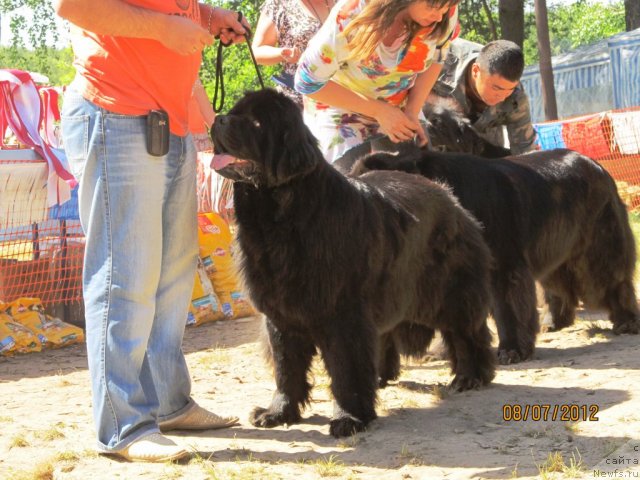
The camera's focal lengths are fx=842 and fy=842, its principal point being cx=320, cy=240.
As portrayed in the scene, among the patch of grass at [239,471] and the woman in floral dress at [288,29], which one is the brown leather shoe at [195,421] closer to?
the patch of grass at [239,471]

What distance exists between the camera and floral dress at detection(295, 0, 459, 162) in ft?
12.8

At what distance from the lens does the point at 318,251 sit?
3.26 m

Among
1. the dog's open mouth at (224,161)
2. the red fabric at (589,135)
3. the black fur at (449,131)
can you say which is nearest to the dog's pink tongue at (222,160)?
the dog's open mouth at (224,161)

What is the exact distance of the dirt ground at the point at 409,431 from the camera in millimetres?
2920

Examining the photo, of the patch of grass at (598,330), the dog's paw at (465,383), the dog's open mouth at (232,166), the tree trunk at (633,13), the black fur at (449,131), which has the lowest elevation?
the patch of grass at (598,330)

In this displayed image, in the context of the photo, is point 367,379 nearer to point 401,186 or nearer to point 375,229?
point 375,229

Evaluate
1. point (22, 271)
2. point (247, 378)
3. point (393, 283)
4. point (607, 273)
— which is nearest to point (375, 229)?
point (393, 283)

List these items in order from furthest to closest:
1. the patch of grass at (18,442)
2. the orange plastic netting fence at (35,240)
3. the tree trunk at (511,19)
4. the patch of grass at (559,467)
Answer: the tree trunk at (511,19)
the orange plastic netting fence at (35,240)
the patch of grass at (18,442)
the patch of grass at (559,467)

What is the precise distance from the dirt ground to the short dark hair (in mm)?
1644

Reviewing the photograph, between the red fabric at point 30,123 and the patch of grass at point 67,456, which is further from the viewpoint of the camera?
the red fabric at point 30,123

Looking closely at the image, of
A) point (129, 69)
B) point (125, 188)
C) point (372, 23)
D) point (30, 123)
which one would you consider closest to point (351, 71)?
point (372, 23)

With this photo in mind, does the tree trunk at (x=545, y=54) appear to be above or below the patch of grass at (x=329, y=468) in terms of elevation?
above

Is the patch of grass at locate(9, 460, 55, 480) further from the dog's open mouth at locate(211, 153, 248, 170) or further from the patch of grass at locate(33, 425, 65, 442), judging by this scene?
the dog's open mouth at locate(211, 153, 248, 170)

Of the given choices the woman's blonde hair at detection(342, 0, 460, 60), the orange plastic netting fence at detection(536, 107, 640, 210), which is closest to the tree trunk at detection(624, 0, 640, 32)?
the orange plastic netting fence at detection(536, 107, 640, 210)
